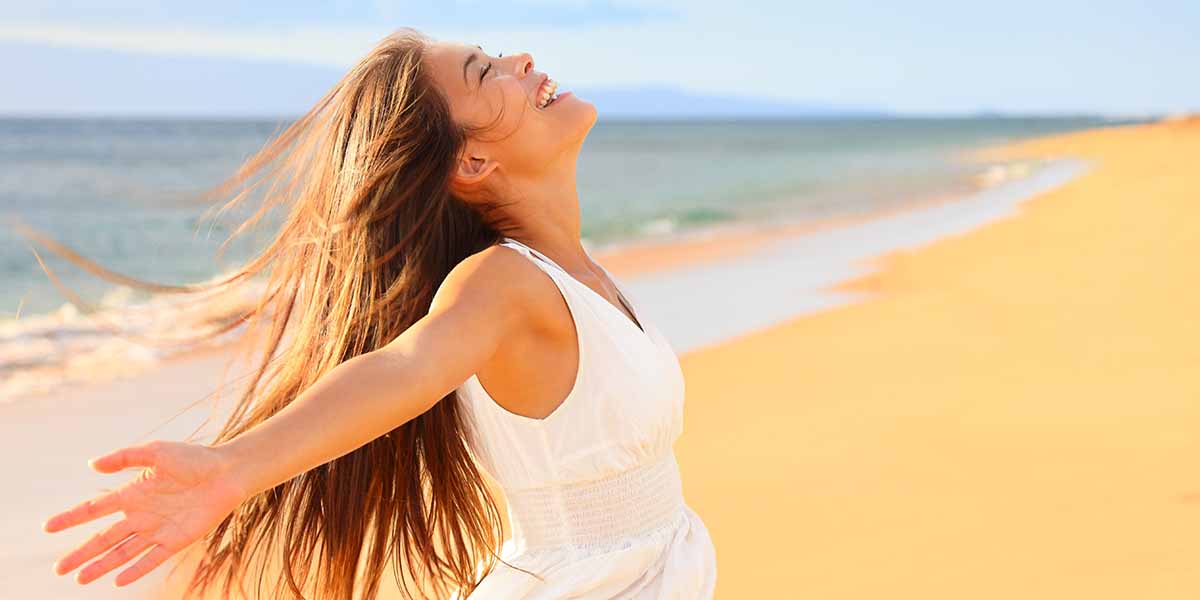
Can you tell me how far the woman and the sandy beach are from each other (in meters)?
1.42

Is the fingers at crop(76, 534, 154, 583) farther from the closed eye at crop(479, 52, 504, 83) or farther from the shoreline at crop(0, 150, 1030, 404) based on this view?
the shoreline at crop(0, 150, 1030, 404)

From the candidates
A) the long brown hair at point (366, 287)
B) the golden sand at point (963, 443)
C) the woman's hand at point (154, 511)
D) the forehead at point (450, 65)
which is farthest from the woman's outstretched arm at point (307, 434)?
the golden sand at point (963, 443)

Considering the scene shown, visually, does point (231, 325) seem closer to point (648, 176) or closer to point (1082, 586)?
point (1082, 586)

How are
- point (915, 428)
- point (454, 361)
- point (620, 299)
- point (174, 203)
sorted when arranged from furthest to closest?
1. point (915, 428)
2. point (174, 203)
3. point (620, 299)
4. point (454, 361)

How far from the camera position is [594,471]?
214 cm

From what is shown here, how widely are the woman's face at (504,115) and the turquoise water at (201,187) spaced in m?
0.68

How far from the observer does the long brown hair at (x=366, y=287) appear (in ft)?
7.08

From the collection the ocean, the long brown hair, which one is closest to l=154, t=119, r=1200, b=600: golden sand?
the long brown hair

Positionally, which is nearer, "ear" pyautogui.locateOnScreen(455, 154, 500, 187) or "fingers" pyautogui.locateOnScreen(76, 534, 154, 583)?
"fingers" pyautogui.locateOnScreen(76, 534, 154, 583)

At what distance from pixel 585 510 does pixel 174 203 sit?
109 centimetres

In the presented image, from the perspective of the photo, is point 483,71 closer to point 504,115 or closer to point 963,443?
point 504,115

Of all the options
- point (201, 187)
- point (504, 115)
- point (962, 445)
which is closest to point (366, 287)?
point (504, 115)

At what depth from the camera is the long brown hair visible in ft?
7.08

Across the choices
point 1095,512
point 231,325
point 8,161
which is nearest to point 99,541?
point 231,325
